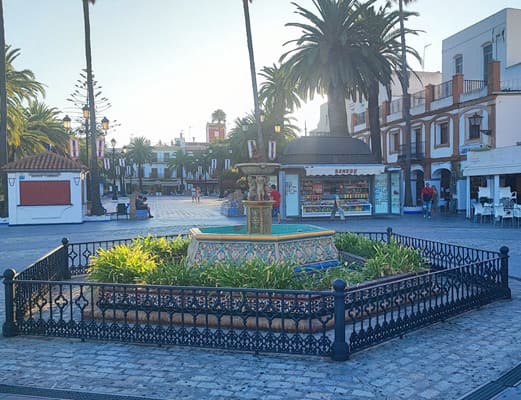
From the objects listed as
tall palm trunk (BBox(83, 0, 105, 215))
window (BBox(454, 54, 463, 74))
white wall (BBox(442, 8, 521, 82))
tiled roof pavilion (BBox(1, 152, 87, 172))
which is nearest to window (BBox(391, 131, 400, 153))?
white wall (BBox(442, 8, 521, 82))

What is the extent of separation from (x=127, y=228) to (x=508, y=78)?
2704 cm

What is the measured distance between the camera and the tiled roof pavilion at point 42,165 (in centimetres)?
2233

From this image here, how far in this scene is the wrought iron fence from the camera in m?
5.61

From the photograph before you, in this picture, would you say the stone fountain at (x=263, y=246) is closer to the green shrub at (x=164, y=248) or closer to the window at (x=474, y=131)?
the green shrub at (x=164, y=248)

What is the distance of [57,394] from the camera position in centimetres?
458

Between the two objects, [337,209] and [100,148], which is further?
[100,148]

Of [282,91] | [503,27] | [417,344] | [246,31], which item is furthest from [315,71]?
[417,344]

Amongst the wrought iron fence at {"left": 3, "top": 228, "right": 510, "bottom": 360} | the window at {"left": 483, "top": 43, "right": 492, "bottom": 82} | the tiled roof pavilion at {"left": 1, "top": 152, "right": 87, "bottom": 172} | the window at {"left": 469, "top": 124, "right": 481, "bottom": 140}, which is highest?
the window at {"left": 483, "top": 43, "right": 492, "bottom": 82}

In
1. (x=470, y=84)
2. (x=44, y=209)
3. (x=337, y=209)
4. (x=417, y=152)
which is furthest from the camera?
(x=417, y=152)

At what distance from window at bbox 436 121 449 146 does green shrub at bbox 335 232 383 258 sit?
75.1 ft

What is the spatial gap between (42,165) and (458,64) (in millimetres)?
31875

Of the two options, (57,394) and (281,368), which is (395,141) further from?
(57,394)

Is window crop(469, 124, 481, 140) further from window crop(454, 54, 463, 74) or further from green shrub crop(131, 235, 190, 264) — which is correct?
green shrub crop(131, 235, 190, 264)

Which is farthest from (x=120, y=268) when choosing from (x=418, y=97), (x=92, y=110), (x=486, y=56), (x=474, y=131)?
(x=486, y=56)
